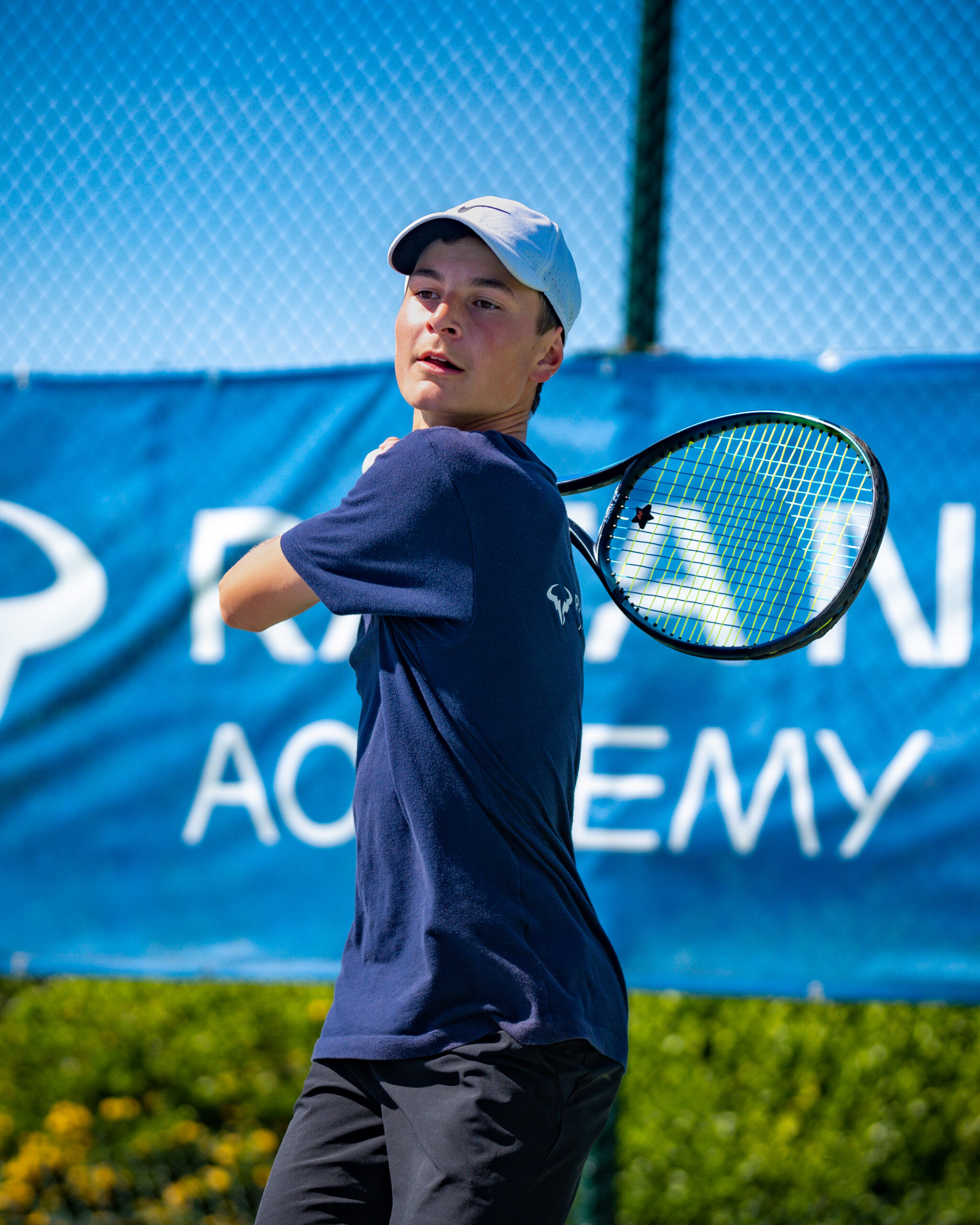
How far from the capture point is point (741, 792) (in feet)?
8.63

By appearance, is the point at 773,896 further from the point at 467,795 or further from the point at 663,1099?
→ the point at 467,795

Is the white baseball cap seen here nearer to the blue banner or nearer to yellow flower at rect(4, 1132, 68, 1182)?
the blue banner

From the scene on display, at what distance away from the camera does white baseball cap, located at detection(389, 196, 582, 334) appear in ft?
4.45

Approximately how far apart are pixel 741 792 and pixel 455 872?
1.54 meters

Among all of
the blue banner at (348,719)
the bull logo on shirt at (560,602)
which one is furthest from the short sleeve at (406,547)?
the blue banner at (348,719)

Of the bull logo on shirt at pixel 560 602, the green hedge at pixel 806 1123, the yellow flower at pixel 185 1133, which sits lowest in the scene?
the yellow flower at pixel 185 1133

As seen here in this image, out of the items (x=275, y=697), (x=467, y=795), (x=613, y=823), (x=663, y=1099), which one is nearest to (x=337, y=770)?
(x=275, y=697)

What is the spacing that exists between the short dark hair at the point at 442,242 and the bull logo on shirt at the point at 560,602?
28cm

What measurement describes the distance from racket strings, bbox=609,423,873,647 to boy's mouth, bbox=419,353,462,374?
39 cm

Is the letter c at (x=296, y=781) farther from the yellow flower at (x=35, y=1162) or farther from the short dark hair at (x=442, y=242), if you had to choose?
the short dark hair at (x=442, y=242)

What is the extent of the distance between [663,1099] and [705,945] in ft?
1.97

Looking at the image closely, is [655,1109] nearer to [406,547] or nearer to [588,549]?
[588,549]

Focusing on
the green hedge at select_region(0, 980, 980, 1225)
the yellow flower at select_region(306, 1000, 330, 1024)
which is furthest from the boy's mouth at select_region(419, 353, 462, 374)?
the yellow flower at select_region(306, 1000, 330, 1024)

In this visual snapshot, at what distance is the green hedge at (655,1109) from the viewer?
9.49ft
